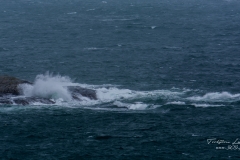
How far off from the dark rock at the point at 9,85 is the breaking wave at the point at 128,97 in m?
1.38

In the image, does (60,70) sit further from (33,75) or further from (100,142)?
(100,142)

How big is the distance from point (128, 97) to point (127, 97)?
21 cm

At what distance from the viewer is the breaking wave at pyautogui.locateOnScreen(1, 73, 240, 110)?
112 meters

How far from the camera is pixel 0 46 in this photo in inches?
6668

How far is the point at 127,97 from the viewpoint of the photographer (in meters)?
117

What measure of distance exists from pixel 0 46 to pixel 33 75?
124 feet

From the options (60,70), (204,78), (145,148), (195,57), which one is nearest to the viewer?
(145,148)

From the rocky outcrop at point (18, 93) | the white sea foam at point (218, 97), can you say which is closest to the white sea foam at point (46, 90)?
the rocky outcrop at point (18, 93)

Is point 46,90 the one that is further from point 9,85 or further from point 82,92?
point 9,85

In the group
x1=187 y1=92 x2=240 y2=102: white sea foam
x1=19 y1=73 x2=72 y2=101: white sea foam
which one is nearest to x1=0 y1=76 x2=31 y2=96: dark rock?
x1=19 y1=73 x2=72 y2=101: white sea foam

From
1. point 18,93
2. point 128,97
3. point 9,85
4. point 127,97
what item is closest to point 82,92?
point 127,97

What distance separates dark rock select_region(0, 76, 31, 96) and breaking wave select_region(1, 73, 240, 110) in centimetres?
138

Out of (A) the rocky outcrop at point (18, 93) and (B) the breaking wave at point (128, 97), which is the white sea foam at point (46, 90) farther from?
(A) the rocky outcrop at point (18, 93)

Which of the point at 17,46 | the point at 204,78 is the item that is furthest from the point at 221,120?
the point at 17,46
